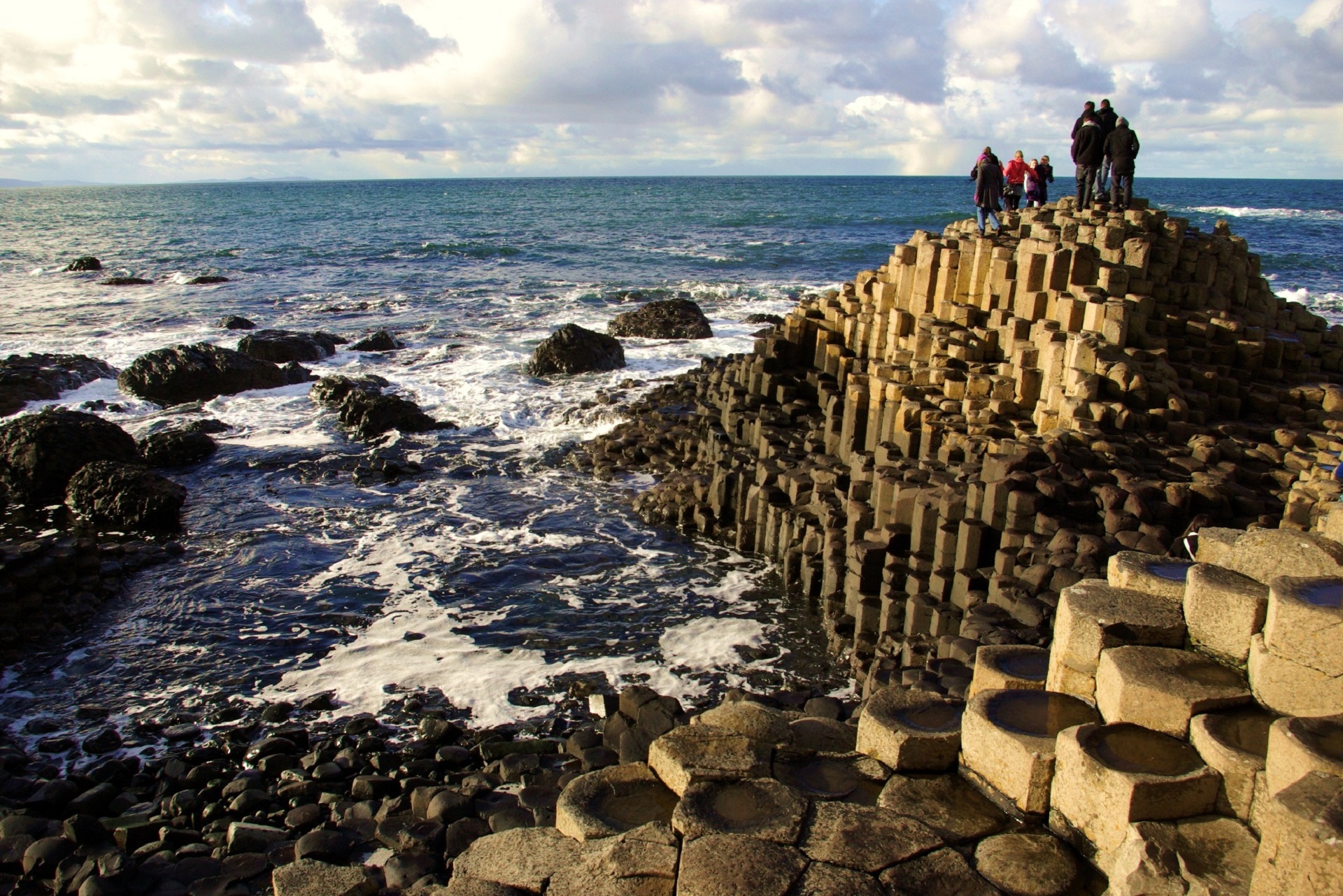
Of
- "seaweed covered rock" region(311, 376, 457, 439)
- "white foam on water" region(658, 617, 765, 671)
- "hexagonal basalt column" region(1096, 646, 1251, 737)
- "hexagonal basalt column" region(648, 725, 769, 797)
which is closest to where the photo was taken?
"hexagonal basalt column" region(1096, 646, 1251, 737)

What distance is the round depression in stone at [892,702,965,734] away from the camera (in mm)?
Answer: 5367

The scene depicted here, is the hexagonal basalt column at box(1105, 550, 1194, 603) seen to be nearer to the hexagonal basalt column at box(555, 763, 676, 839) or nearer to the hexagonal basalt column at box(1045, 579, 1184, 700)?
the hexagonal basalt column at box(1045, 579, 1184, 700)

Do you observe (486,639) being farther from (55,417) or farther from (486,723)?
(55,417)

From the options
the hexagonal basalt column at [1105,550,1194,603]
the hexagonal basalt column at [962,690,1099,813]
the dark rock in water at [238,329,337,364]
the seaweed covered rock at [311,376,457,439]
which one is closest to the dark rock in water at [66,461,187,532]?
the seaweed covered rock at [311,376,457,439]

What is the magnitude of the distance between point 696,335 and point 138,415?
13.7 m

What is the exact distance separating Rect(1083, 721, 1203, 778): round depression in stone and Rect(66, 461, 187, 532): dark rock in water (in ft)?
41.3

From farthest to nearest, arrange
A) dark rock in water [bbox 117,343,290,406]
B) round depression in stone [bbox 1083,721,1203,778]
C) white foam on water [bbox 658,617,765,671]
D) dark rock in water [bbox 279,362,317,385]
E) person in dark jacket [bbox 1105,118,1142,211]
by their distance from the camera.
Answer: dark rock in water [bbox 279,362,317,385] → dark rock in water [bbox 117,343,290,406] → person in dark jacket [bbox 1105,118,1142,211] → white foam on water [bbox 658,617,765,671] → round depression in stone [bbox 1083,721,1203,778]

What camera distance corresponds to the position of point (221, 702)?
885 centimetres

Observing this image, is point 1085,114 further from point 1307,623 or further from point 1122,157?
point 1307,623

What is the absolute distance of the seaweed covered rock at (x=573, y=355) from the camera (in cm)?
2194

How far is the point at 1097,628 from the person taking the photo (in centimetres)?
495

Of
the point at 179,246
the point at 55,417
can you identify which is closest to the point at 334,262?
the point at 179,246

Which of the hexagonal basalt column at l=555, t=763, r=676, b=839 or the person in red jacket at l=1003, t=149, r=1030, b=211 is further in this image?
the person in red jacket at l=1003, t=149, r=1030, b=211

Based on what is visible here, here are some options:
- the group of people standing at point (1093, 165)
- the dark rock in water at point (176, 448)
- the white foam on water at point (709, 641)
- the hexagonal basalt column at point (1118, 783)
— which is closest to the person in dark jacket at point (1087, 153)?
the group of people standing at point (1093, 165)
